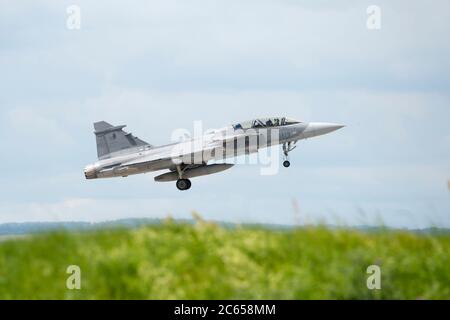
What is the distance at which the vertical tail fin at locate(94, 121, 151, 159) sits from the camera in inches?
1756

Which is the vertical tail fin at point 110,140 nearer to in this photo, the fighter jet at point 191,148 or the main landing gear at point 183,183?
the fighter jet at point 191,148

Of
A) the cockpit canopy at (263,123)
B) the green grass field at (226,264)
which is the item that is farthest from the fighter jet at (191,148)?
the green grass field at (226,264)

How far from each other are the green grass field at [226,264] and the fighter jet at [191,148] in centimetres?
2144

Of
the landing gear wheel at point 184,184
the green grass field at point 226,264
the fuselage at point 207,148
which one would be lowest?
the green grass field at point 226,264

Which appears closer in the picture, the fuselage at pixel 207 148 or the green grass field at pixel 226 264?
the green grass field at pixel 226 264

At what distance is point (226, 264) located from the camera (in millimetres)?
17469

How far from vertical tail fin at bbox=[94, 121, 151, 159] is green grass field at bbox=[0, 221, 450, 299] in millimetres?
25443

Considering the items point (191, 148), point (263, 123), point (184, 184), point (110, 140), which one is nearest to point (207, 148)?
point (191, 148)

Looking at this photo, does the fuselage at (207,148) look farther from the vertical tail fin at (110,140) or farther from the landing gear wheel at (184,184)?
the landing gear wheel at (184,184)

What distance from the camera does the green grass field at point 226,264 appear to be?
54.2ft

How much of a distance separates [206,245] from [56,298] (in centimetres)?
342

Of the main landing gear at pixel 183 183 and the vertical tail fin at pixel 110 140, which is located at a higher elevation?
the vertical tail fin at pixel 110 140
